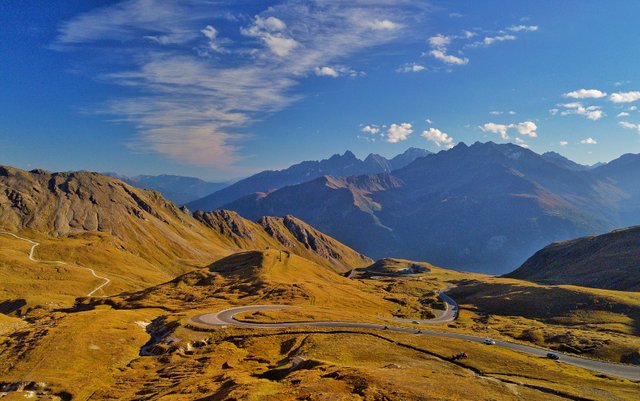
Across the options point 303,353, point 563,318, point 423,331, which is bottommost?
point 303,353

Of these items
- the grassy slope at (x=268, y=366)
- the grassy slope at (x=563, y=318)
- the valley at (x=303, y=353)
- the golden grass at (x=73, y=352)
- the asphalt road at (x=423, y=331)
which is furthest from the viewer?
the grassy slope at (x=563, y=318)

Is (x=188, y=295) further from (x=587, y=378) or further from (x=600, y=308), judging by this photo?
(x=600, y=308)

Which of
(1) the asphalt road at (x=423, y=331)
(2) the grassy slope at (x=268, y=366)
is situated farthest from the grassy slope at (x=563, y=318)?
(2) the grassy slope at (x=268, y=366)

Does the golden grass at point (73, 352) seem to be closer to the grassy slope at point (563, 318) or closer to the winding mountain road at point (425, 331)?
the winding mountain road at point (425, 331)

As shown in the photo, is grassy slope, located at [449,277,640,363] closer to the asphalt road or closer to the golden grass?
the asphalt road

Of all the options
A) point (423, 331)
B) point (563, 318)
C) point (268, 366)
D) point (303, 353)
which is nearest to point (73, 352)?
point (268, 366)

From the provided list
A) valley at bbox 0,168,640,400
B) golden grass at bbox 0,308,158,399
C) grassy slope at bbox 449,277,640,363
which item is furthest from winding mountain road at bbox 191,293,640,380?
golden grass at bbox 0,308,158,399

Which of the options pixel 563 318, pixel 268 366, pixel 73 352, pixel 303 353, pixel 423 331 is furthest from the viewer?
pixel 563 318

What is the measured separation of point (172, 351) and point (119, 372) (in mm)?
11596

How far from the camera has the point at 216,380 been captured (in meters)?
62.8

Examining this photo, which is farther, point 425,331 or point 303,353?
point 425,331

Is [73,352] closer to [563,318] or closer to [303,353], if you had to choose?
[303,353]

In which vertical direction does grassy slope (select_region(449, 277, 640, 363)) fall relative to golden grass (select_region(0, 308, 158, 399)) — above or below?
above

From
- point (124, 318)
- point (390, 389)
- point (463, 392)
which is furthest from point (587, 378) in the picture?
point (124, 318)
